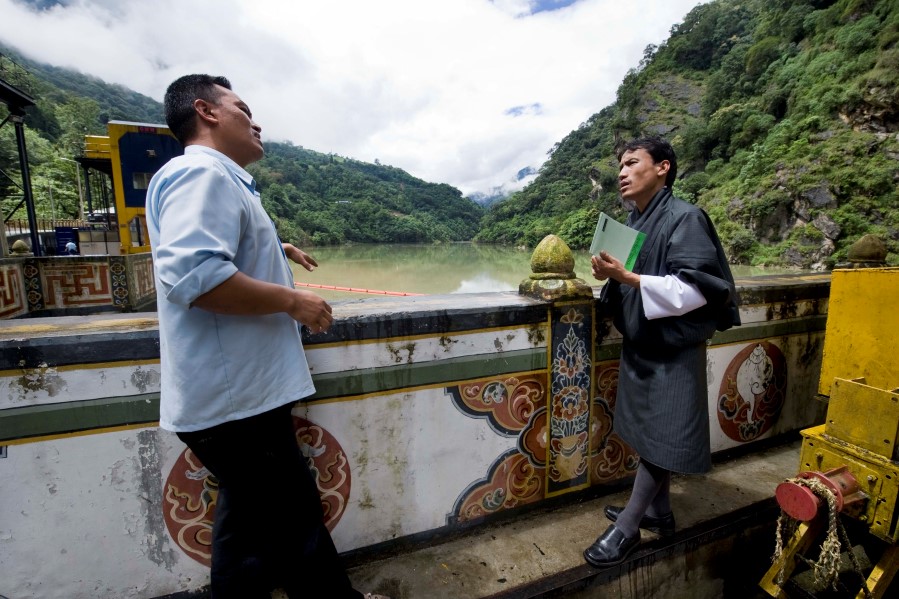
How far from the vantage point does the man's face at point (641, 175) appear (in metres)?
1.58

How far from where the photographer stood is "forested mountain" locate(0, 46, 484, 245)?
3056 cm

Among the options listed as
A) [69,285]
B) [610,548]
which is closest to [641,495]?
[610,548]

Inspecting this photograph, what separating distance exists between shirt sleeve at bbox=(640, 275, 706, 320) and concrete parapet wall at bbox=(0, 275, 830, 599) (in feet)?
1.25

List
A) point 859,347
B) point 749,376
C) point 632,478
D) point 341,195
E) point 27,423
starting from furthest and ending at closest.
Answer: point 341,195, point 749,376, point 632,478, point 859,347, point 27,423

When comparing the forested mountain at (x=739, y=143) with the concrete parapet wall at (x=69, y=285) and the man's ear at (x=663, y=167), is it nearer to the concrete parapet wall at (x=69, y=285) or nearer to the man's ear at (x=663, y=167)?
the concrete parapet wall at (x=69, y=285)

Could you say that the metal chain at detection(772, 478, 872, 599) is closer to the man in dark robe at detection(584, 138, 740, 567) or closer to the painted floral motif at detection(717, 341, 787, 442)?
the man in dark robe at detection(584, 138, 740, 567)

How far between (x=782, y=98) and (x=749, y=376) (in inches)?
1502

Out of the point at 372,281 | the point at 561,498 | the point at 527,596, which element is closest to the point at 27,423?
the point at 527,596

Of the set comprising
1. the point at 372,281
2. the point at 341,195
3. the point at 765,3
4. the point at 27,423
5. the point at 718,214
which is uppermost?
the point at 765,3

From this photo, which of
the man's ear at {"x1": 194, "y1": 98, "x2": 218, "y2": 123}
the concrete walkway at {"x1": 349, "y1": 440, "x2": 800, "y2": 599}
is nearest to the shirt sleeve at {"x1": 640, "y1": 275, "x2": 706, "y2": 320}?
the concrete walkway at {"x1": 349, "y1": 440, "x2": 800, "y2": 599}

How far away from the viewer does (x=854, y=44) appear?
26.0m

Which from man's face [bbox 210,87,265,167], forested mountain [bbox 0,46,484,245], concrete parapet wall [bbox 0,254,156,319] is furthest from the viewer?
forested mountain [bbox 0,46,484,245]

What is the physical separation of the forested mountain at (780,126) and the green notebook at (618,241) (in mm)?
19257

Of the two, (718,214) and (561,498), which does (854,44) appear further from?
(561,498)
